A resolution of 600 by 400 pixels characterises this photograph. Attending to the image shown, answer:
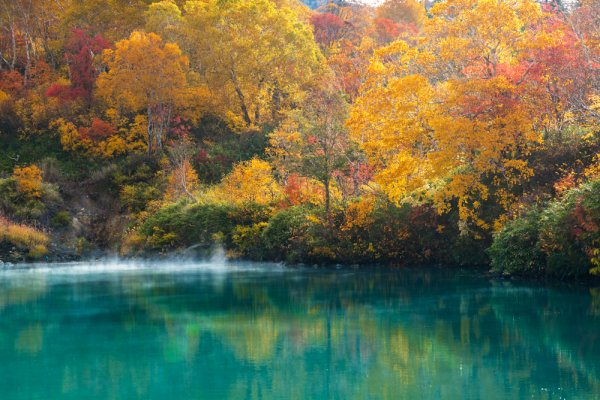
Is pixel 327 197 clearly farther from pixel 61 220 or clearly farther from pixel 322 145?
pixel 61 220

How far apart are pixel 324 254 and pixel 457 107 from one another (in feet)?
25.0

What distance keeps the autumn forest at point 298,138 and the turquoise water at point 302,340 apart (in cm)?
344

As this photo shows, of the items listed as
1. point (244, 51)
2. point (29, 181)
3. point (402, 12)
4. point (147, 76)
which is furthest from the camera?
point (402, 12)

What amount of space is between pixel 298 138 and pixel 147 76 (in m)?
13.1

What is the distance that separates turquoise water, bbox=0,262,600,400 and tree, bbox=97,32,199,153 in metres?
18.5

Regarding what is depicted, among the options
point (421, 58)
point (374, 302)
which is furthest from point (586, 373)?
point (421, 58)

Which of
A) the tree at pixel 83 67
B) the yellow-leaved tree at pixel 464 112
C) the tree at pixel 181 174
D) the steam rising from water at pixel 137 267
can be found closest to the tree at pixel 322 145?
the yellow-leaved tree at pixel 464 112

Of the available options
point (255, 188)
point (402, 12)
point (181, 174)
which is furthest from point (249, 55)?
point (402, 12)

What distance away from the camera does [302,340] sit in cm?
1336

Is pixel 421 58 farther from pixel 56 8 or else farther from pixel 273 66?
pixel 56 8

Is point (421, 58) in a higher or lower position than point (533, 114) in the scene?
higher

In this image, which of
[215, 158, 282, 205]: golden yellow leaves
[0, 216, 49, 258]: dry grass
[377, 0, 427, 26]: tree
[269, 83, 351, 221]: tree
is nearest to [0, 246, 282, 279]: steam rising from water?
[0, 216, 49, 258]: dry grass

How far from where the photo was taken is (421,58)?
25375 millimetres

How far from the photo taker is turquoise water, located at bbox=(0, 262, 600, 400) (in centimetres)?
991
